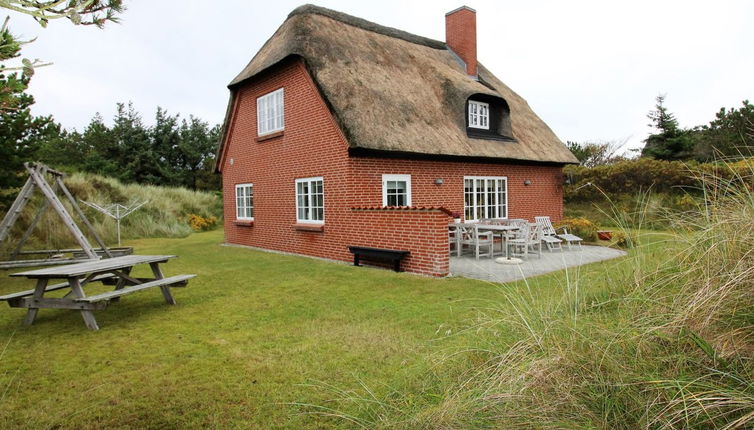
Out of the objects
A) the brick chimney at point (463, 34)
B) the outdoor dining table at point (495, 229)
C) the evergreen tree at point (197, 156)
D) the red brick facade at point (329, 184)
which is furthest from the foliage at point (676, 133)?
the evergreen tree at point (197, 156)

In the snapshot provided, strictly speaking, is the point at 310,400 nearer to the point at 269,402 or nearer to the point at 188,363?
the point at 269,402

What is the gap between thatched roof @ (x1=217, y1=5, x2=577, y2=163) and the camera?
1017 centimetres

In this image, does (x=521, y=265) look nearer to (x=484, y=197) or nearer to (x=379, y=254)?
(x=379, y=254)

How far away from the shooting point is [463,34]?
52.9ft

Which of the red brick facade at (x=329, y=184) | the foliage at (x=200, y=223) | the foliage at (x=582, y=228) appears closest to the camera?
the red brick facade at (x=329, y=184)

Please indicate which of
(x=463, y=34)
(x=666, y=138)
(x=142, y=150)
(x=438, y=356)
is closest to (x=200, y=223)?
(x=463, y=34)

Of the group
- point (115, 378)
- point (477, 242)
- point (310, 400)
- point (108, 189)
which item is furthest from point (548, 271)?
point (108, 189)

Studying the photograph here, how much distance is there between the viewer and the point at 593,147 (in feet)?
103

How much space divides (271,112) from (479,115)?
20.9 feet

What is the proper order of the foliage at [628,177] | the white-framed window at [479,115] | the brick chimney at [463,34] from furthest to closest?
the foliage at [628,177] → the brick chimney at [463,34] → the white-framed window at [479,115]

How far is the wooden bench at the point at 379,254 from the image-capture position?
8.48 metres

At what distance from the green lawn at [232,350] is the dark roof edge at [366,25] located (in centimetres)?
844

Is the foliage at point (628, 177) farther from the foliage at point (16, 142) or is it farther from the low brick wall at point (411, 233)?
the foliage at point (16, 142)

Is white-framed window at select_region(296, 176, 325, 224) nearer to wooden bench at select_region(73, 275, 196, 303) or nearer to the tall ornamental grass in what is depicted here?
wooden bench at select_region(73, 275, 196, 303)
